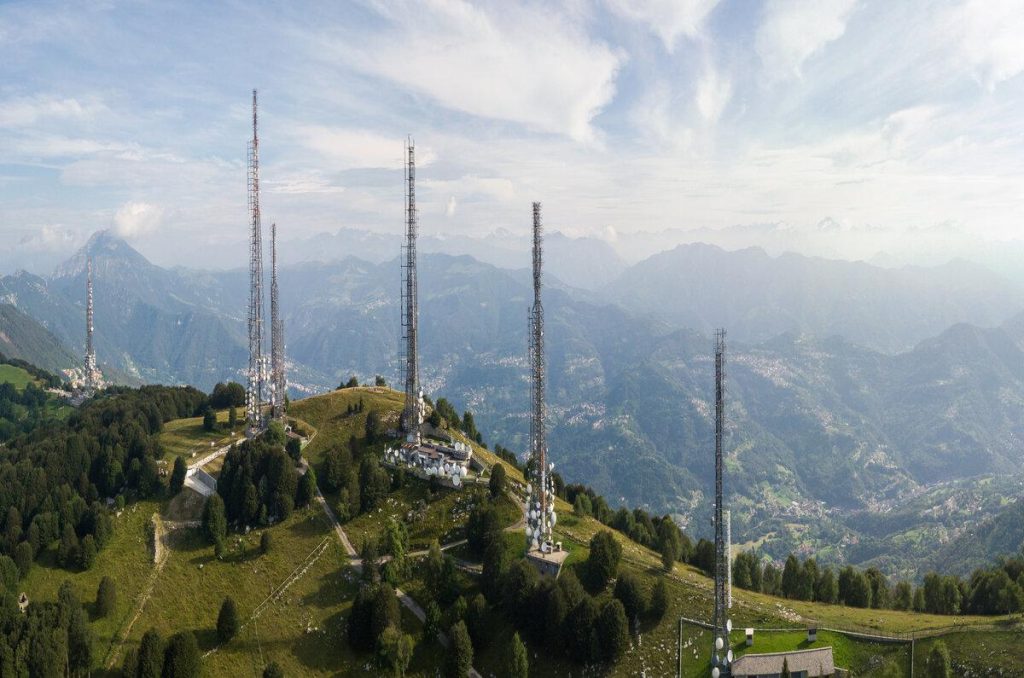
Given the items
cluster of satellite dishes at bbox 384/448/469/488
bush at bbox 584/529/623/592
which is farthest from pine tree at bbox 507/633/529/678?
cluster of satellite dishes at bbox 384/448/469/488

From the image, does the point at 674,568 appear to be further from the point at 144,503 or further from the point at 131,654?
the point at 144,503

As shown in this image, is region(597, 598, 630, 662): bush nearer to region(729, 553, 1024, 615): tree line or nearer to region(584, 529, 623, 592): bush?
region(584, 529, 623, 592): bush

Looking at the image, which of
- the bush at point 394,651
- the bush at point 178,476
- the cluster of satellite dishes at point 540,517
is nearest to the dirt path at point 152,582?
the bush at point 178,476

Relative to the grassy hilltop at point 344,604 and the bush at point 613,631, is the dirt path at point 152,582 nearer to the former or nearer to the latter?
the grassy hilltop at point 344,604

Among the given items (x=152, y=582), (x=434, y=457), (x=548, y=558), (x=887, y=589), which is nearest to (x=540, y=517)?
(x=548, y=558)

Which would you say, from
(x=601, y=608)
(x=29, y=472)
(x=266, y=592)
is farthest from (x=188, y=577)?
(x=601, y=608)
